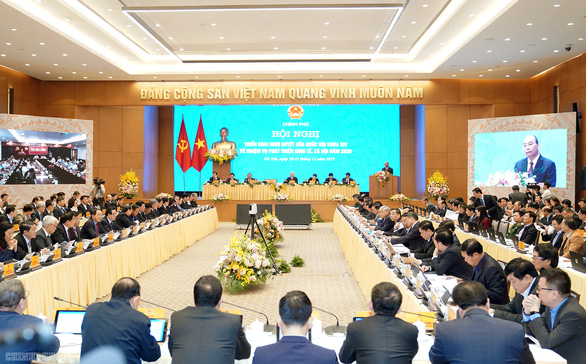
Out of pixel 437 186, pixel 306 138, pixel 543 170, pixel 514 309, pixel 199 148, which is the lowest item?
pixel 514 309

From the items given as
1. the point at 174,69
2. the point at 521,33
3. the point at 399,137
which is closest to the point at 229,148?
the point at 174,69

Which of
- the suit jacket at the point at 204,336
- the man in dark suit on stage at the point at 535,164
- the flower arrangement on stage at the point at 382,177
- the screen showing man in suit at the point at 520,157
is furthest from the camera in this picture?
the flower arrangement on stage at the point at 382,177

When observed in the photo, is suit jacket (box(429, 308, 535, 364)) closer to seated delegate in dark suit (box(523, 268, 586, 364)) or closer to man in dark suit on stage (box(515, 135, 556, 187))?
seated delegate in dark suit (box(523, 268, 586, 364))

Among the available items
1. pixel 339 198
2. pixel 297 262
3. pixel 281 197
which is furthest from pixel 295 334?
pixel 339 198

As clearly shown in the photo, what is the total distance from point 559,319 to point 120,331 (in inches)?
88.2

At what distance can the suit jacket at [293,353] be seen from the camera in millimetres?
1962

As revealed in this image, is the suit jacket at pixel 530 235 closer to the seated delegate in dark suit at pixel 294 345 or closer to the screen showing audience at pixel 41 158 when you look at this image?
the seated delegate in dark suit at pixel 294 345

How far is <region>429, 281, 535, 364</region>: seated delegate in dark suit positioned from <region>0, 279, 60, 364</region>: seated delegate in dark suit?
176 centimetres

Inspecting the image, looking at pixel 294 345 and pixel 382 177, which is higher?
pixel 382 177

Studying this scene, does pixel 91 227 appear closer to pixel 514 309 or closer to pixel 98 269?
pixel 98 269

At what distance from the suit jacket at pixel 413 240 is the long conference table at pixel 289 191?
887 centimetres

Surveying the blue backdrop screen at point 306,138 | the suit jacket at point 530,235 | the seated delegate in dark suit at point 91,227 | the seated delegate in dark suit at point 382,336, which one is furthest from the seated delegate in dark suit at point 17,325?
the blue backdrop screen at point 306,138

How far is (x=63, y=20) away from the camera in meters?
11.0

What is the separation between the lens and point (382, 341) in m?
2.16
